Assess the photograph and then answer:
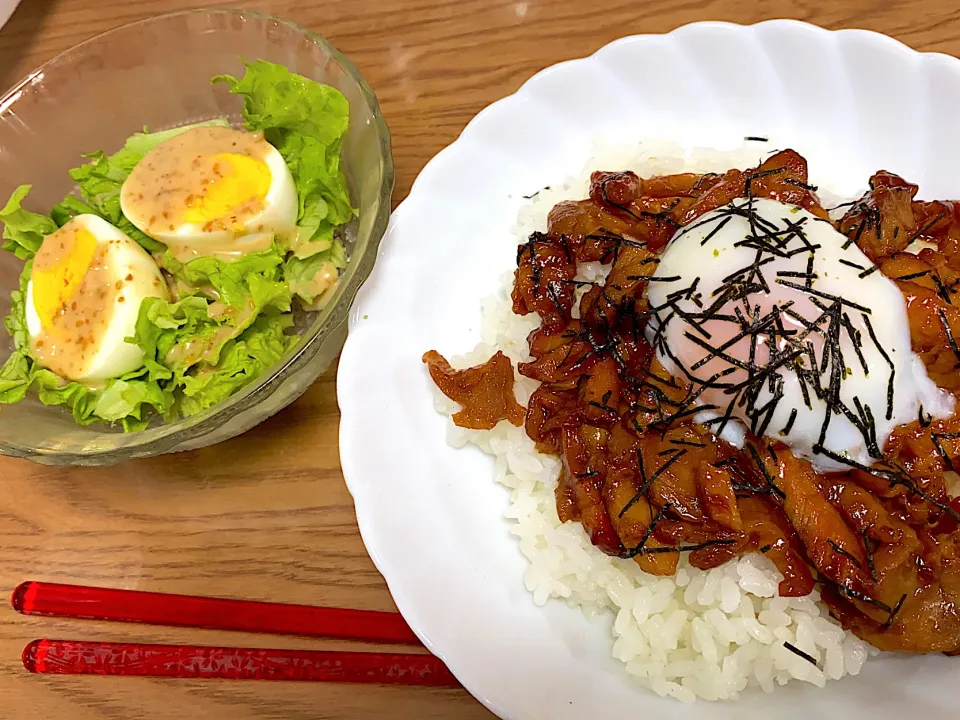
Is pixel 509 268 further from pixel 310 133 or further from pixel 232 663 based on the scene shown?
pixel 232 663

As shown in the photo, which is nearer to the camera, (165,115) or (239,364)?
(239,364)

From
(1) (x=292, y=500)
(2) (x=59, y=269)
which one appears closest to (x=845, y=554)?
(1) (x=292, y=500)

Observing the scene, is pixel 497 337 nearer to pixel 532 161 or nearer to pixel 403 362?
pixel 403 362

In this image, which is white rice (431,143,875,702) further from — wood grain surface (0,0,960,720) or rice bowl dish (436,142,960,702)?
wood grain surface (0,0,960,720)

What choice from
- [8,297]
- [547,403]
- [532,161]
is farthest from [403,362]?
[8,297]

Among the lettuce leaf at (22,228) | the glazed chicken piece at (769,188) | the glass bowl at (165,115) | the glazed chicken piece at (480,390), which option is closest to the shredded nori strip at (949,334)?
the glazed chicken piece at (769,188)

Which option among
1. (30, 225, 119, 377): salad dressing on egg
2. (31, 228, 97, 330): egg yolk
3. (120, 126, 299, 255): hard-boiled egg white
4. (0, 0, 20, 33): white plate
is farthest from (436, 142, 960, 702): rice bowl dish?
(0, 0, 20, 33): white plate
